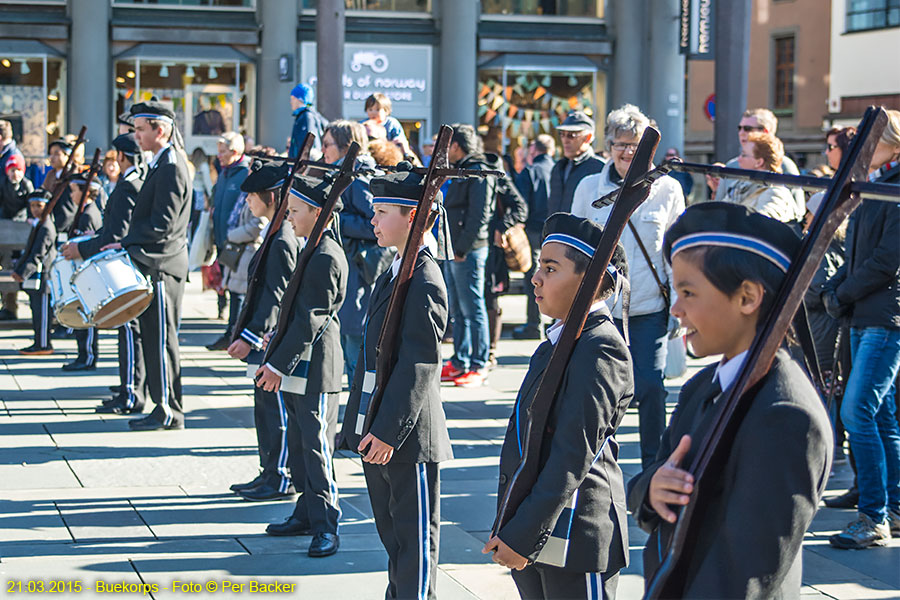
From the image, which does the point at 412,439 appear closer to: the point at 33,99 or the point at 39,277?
the point at 39,277

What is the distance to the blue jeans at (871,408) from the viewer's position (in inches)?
236

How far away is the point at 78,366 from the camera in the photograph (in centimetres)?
1086

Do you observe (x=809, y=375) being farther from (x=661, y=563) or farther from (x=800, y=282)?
(x=661, y=563)

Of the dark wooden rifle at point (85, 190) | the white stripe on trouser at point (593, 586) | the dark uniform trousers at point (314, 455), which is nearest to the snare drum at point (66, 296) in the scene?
the dark wooden rifle at point (85, 190)

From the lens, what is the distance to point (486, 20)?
953 inches

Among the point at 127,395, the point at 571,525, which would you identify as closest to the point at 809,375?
the point at 571,525

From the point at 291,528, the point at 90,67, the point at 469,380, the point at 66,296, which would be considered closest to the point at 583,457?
the point at 291,528

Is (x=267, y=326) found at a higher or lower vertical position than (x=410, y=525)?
higher

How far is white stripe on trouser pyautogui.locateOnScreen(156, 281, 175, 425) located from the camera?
8398 millimetres

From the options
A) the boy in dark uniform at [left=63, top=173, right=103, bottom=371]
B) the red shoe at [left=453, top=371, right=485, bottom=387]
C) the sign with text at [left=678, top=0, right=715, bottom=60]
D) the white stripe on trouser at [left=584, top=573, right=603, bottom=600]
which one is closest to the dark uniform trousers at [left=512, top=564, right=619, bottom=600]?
the white stripe on trouser at [left=584, top=573, right=603, bottom=600]

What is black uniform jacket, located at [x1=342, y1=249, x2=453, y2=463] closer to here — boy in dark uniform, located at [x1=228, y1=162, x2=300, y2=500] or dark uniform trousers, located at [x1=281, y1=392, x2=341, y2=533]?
dark uniform trousers, located at [x1=281, y1=392, x2=341, y2=533]

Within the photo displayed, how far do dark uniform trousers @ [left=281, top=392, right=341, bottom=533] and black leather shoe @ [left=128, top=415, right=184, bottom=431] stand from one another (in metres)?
2.44

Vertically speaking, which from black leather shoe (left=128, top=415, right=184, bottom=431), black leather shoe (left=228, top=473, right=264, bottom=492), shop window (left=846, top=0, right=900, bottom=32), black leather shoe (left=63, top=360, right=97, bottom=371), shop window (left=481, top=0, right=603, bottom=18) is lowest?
black leather shoe (left=228, top=473, right=264, bottom=492)

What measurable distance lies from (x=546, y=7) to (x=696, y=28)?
131 inches
